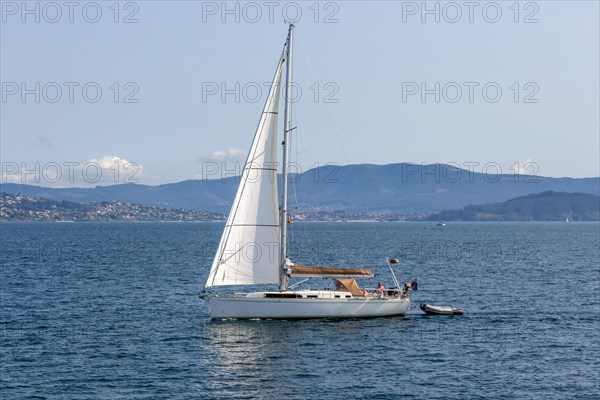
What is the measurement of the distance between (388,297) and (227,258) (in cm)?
1216

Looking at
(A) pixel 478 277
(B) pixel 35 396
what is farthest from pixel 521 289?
(B) pixel 35 396

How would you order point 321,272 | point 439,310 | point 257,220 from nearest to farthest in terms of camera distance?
point 257,220
point 321,272
point 439,310

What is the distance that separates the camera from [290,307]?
189 feet

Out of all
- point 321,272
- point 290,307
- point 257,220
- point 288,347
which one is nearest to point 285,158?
point 257,220

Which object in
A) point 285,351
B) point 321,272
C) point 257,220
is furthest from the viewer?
point 321,272

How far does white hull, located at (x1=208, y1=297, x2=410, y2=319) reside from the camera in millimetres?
57094

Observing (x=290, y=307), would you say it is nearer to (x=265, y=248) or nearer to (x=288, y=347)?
(x=265, y=248)

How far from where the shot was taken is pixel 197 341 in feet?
171

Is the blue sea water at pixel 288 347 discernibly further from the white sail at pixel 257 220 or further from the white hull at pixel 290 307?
the white sail at pixel 257 220

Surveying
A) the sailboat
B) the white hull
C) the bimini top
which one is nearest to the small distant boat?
the white hull

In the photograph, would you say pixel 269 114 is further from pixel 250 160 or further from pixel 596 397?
pixel 596 397

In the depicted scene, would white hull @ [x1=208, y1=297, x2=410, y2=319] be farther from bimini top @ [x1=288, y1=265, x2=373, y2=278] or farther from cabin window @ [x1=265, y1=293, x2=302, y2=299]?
bimini top @ [x1=288, y1=265, x2=373, y2=278]

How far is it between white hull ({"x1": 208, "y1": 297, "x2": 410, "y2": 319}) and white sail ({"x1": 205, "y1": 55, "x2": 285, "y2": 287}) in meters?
1.54

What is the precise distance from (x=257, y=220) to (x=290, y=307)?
639 centimetres
